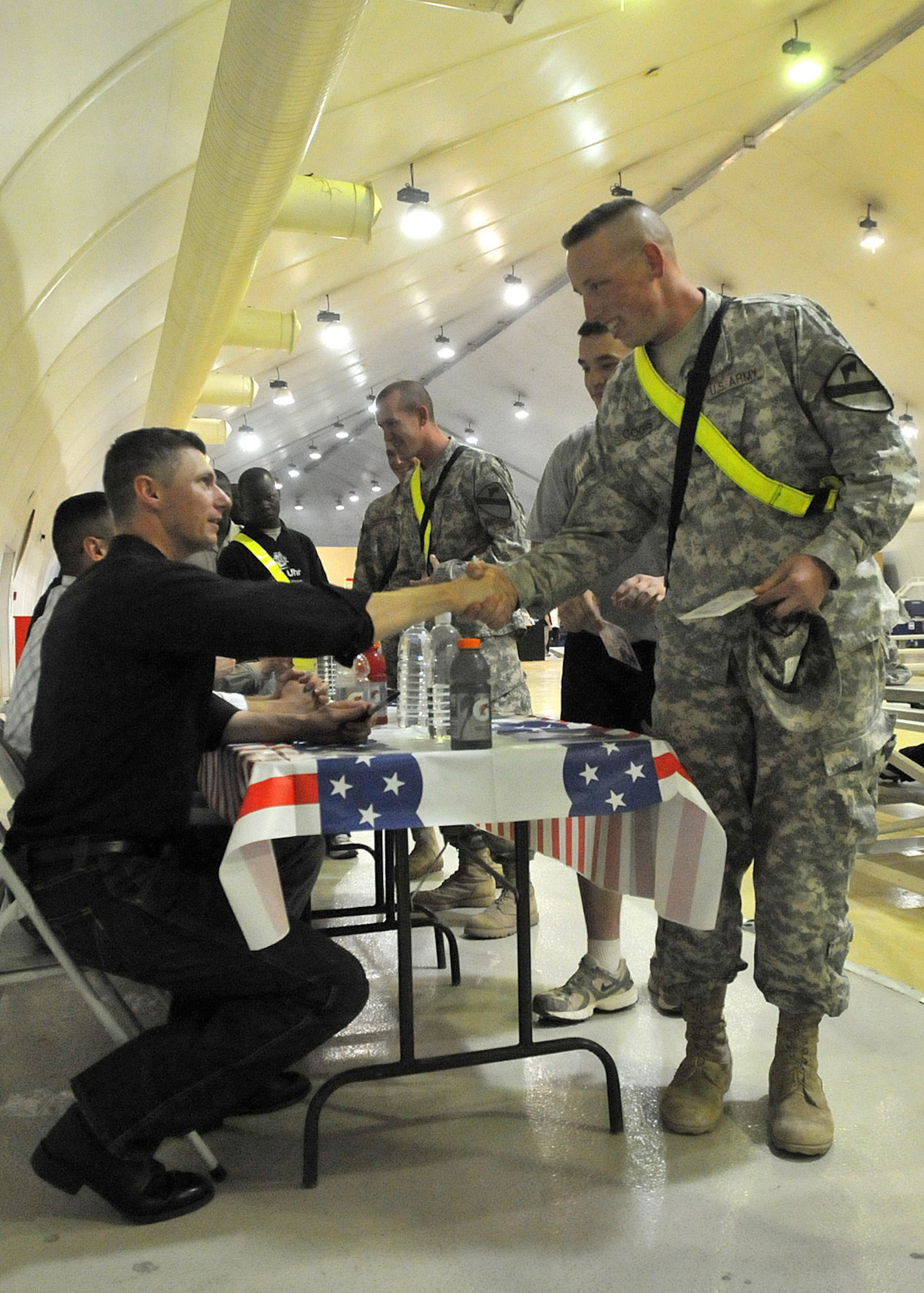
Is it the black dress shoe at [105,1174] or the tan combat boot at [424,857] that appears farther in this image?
the tan combat boot at [424,857]

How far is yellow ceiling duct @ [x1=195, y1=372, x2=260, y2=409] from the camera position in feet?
41.1

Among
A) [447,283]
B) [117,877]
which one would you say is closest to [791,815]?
[117,877]

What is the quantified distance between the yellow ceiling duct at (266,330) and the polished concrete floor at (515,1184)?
8.17 metres

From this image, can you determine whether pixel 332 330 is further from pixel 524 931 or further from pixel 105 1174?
pixel 105 1174

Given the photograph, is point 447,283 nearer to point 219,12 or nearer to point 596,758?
A: point 219,12

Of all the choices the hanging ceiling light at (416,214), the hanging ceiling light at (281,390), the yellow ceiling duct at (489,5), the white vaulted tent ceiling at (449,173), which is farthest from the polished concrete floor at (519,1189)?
the hanging ceiling light at (281,390)

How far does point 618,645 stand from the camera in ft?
8.43

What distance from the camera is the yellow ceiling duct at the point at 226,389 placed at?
12531 mm

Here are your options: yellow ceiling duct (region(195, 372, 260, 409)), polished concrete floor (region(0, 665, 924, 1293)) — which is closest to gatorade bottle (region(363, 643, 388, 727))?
polished concrete floor (region(0, 665, 924, 1293))

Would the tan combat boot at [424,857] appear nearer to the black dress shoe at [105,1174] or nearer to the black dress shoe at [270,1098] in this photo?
the black dress shoe at [270,1098]

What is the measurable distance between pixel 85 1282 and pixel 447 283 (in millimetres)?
11709

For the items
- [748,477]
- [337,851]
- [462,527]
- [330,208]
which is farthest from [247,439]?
[748,477]

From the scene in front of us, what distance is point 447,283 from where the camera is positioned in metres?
11.8

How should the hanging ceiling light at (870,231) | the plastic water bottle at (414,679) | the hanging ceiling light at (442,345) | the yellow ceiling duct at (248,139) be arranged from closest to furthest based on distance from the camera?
the plastic water bottle at (414,679) < the yellow ceiling duct at (248,139) < the hanging ceiling light at (870,231) < the hanging ceiling light at (442,345)
